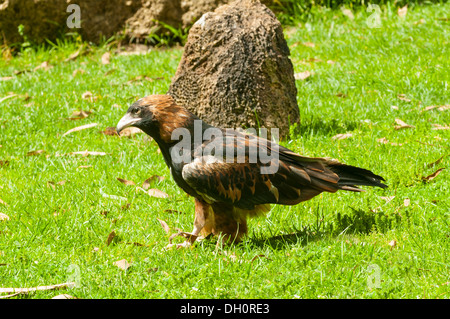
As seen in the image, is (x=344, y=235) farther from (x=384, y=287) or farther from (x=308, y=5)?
(x=308, y=5)

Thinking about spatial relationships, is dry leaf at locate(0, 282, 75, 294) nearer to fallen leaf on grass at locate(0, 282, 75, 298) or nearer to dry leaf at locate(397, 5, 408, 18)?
fallen leaf on grass at locate(0, 282, 75, 298)

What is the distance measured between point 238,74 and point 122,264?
8.62 feet

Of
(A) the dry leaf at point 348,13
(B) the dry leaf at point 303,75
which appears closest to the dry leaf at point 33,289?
(B) the dry leaf at point 303,75

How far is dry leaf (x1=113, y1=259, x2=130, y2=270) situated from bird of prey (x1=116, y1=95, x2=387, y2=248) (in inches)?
14.8

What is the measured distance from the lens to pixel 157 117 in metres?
3.98

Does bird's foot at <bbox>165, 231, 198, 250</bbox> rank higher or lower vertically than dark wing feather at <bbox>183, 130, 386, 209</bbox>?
lower

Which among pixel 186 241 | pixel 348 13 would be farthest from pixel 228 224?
pixel 348 13

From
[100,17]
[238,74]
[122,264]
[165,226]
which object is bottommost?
[165,226]

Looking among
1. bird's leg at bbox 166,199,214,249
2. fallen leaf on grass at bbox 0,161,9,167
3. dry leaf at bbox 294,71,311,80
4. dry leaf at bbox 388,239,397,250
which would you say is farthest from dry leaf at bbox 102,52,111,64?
dry leaf at bbox 388,239,397,250

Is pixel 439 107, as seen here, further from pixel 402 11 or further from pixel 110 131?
pixel 402 11

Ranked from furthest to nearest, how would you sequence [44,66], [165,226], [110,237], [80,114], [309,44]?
[44,66], [309,44], [80,114], [165,226], [110,237]

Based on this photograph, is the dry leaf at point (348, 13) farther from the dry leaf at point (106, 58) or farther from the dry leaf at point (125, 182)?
the dry leaf at point (125, 182)

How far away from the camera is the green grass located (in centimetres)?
365

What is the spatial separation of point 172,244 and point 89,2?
684 centimetres
